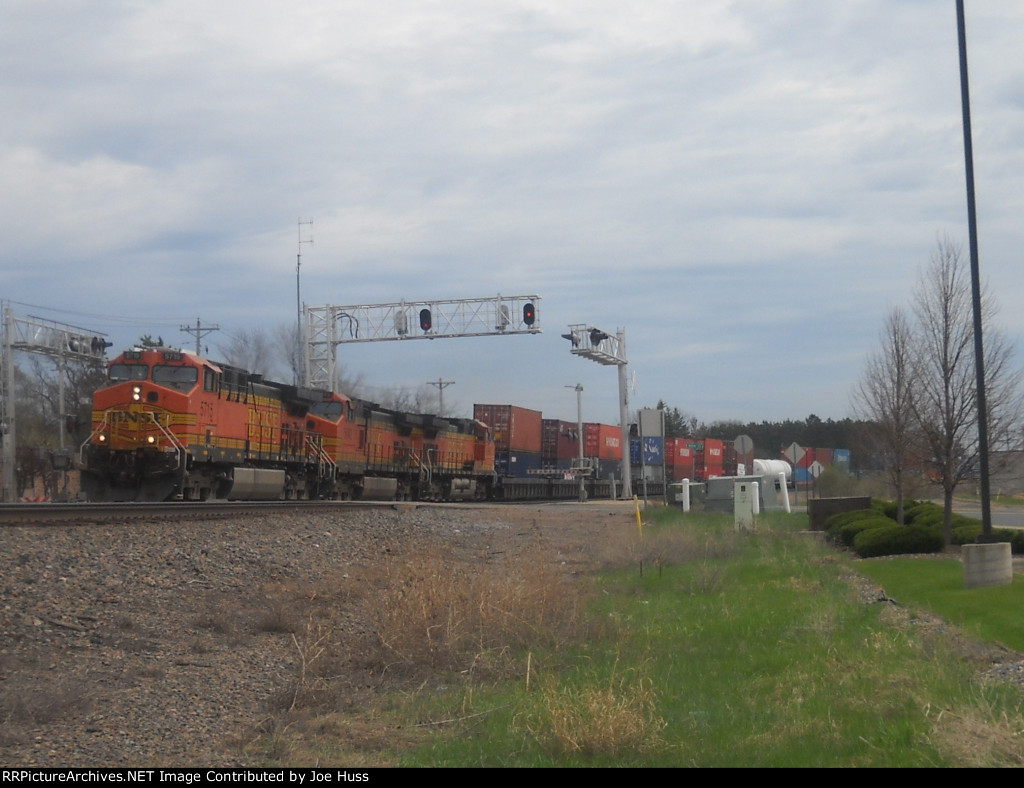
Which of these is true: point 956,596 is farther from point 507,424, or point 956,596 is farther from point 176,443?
point 507,424

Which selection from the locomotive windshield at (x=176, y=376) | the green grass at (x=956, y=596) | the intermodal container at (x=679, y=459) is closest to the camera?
the green grass at (x=956, y=596)

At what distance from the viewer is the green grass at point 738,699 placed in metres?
6.04

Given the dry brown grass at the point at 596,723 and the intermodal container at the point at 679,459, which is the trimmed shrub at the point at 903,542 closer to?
the dry brown grass at the point at 596,723

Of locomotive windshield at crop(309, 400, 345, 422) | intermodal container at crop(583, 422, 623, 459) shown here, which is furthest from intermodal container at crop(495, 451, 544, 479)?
locomotive windshield at crop(309, 400, 345, 422)

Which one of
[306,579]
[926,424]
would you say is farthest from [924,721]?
[926,424]

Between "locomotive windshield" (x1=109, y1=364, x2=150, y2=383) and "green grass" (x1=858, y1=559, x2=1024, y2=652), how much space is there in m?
17.1

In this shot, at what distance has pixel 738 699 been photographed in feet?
24.8

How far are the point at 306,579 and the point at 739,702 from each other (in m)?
9.07

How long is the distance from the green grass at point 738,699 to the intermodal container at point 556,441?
39648 mm

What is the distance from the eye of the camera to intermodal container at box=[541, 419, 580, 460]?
2053 inches

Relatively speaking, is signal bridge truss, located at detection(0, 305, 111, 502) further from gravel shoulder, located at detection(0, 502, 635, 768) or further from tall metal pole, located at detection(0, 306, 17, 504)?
gravel shoulder, located at detection(0, 502, 635, 768)

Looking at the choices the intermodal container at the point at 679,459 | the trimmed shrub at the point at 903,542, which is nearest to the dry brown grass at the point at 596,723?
the trimmed shrub at the point at 903,542

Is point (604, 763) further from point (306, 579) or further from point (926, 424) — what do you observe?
point (926, 424)

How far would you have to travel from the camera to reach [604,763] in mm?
6238
